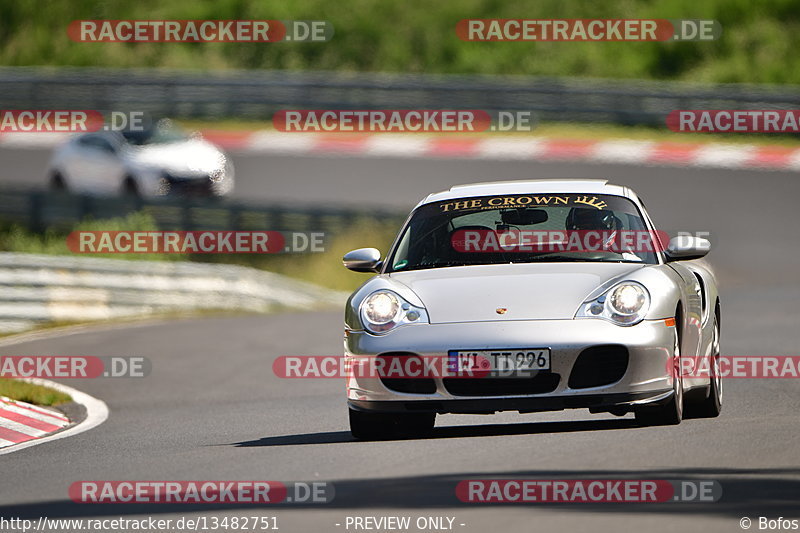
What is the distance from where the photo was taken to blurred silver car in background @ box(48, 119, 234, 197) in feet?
89.3

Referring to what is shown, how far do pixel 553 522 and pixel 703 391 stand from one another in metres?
3.45

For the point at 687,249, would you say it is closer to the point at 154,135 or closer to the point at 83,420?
the point at 83,420

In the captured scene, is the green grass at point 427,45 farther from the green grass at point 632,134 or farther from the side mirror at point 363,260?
the side mirror at point 363,260

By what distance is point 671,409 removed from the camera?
884cm

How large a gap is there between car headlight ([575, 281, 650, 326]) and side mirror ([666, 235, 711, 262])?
80 cm

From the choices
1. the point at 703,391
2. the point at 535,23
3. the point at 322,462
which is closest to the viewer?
the point at 322,462

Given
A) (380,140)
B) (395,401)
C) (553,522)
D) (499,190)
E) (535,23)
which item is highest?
(535,23)

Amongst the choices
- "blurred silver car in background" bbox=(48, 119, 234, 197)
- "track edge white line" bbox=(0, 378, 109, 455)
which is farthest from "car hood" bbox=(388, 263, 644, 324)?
"blurred silver car in background" bbox=(48, 119, 234, 197)

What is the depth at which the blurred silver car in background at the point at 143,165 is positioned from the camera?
2722 cm

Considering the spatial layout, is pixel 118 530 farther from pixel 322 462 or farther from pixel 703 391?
pixel 703 391

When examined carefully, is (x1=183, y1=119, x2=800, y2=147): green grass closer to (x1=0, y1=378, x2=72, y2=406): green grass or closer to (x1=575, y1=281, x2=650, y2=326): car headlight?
(x1=0, y1=378, x2=72, y2=406): green grass

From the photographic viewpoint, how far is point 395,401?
8.65 metres

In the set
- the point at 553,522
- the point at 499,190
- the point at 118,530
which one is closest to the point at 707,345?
the point at 499,190

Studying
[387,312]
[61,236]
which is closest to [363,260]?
[387,312]
